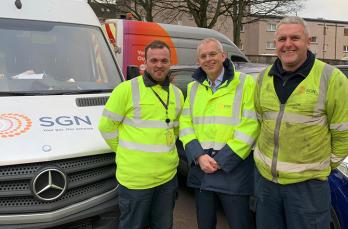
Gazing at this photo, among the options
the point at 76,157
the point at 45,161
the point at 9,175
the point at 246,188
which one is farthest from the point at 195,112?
the point at 9,175

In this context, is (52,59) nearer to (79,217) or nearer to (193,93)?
(193,93)

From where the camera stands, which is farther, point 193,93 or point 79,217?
point 193,93

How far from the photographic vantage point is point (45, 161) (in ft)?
9.81

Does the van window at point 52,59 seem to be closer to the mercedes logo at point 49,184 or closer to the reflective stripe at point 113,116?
the reflective stripe at point 113,116

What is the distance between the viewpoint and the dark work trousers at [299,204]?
277 cm

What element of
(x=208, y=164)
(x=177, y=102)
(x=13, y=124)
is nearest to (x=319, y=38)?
(x=177, y=102)

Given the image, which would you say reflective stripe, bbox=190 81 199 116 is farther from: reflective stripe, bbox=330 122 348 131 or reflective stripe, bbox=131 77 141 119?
reflective stripe, bbox=330 122 348 131

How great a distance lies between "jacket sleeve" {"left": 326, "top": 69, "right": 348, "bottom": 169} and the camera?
8.67 feet

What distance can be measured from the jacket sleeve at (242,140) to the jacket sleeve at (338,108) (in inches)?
22.7

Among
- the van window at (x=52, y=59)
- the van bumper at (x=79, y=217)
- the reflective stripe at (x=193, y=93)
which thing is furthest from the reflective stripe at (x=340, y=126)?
the van window at (x=52, y=59)

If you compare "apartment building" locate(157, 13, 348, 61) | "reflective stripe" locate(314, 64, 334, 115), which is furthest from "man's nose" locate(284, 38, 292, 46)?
"apartment building" locate(157, 13, 348, 61)

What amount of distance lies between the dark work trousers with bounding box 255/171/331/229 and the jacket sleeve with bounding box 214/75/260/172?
0.88ft

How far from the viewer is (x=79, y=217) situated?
10.2 ft

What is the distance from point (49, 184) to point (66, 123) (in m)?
0.63
